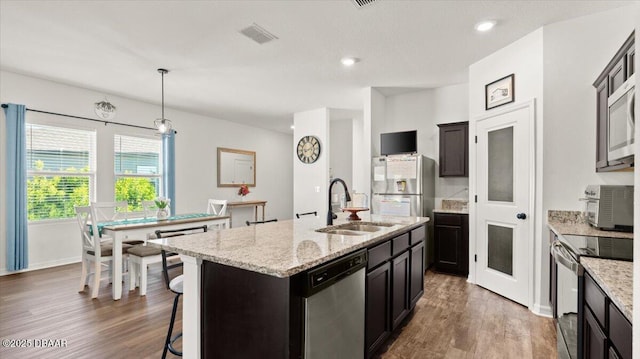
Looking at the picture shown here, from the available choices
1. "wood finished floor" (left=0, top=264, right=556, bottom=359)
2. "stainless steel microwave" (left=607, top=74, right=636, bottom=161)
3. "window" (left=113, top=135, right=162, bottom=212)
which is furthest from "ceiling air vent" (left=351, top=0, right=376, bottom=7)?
"window" (left=113, top=135, right=162, bottom=212)

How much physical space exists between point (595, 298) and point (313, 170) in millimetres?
5218

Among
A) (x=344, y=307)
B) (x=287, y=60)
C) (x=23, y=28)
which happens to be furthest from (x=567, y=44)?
(x=23, y=28)

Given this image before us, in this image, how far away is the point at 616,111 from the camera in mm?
2104

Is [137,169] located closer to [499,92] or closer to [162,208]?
[162,208]

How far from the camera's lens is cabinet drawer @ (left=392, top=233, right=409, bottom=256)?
2334 mm

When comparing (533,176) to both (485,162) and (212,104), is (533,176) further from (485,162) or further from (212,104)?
(212,104)

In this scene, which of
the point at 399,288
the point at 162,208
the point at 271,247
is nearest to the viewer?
the point at 271,247

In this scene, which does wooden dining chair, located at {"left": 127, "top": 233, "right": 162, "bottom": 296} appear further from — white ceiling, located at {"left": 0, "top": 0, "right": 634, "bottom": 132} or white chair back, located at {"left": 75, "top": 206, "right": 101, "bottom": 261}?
white ceiling, located at {"left": 0, "top": 0, "right": 634, "bottom": 132}

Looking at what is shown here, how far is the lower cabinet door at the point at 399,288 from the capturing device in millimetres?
2301

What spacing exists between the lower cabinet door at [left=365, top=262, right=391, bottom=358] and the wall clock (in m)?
4.17

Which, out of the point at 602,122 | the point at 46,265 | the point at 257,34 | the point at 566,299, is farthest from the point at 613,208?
the point at 46,265

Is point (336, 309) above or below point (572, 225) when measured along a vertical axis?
below

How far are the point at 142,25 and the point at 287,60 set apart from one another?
1.53 meters

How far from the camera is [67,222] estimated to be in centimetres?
467
